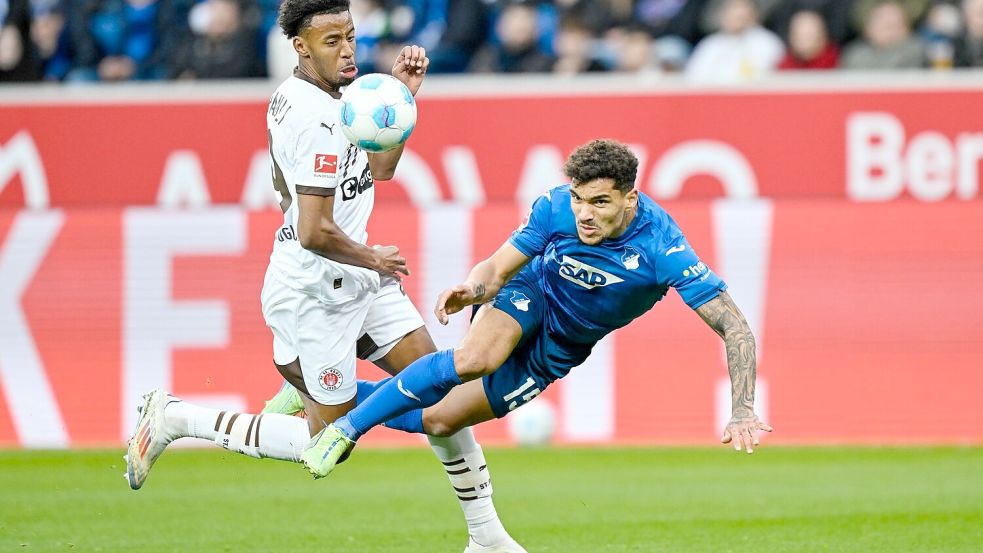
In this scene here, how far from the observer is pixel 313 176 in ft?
22.4

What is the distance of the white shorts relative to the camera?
7.25 m

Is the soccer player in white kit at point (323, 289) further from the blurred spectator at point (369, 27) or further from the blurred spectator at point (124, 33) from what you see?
the blurred spectator at point (124, 33)

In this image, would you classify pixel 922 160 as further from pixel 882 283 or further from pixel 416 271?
pixel 416 271

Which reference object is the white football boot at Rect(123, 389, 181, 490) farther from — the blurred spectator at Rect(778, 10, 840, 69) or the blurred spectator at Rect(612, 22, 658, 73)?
the blurred spectator at Rect(778, 10, 840, 69)

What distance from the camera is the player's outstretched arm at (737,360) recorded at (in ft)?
20.3

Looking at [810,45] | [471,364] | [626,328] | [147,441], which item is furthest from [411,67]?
[810,45]

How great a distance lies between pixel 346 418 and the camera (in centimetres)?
698

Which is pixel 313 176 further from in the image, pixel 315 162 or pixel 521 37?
pixel 521 37

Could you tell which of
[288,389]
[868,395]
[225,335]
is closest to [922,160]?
[868,395]

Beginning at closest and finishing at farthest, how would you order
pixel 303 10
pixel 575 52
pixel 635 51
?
pixel 303 10 < pixel 575 52 < pixel 635 51

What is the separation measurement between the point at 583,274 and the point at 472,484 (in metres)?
1.20

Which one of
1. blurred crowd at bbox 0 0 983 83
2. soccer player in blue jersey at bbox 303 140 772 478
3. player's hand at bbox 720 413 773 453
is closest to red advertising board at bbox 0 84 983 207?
blurred crowd at bbox 0 0 983 83

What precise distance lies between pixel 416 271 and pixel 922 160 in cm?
434

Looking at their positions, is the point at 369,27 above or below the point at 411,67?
above
